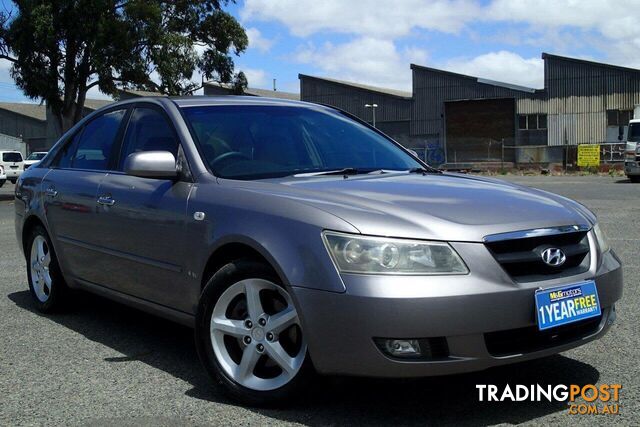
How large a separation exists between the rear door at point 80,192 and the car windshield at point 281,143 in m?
0.91

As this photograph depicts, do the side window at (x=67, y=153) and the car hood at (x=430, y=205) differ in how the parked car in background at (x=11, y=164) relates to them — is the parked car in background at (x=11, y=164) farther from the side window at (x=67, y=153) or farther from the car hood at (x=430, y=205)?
the car hood at (x=430, y=205)

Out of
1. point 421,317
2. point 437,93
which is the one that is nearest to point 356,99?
point 437,93

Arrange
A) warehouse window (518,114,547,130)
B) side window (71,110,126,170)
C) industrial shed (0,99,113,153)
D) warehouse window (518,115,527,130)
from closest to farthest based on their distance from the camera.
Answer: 1. side window (71,110,126,170)
2. warehouse window (518,114,547,130)
3. warehouse window (518,115,527,130)
4. industrial shed (0,99,113,153)

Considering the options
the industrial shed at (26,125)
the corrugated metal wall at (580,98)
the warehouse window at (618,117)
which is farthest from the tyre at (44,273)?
the industrial shed at (26,125)

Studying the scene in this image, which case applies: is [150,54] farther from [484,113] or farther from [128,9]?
[484,113]

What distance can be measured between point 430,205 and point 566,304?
0.72 m

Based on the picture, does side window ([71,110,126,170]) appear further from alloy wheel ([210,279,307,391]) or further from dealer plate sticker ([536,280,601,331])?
dealer plate sticker ([536,280,601,331])

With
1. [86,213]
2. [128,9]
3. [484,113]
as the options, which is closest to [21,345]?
[86,213]

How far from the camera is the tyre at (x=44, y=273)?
5555 mm

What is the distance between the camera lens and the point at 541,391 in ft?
11.8

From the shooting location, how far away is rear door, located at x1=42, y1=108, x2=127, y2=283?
4.88 meters

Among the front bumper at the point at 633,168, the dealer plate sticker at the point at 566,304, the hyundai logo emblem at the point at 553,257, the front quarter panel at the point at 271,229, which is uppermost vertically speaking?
the front quarter panel at the point at 271,229

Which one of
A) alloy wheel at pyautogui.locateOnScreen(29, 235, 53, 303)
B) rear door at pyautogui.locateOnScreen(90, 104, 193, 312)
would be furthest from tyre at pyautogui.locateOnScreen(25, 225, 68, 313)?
rear door at pyautogui.locateOnScreen(90, 104, 193, 312)

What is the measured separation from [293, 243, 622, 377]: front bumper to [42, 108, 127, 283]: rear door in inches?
86.2
